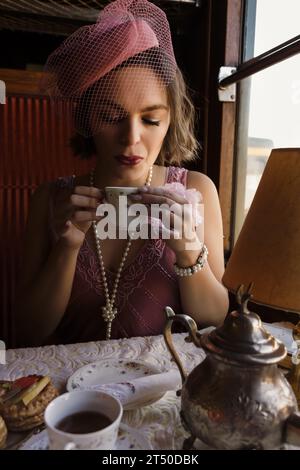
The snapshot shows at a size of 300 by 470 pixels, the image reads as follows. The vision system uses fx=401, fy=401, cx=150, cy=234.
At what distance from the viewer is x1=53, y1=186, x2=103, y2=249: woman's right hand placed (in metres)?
1.29

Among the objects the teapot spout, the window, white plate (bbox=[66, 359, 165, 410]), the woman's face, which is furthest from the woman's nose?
the teapot spout

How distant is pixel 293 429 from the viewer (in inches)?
27.0

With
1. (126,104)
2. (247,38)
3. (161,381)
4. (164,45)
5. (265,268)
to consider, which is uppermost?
(247,38)

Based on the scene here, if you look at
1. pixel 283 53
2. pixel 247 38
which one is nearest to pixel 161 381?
pixel 283 53

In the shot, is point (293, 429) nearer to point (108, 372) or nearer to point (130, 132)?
point (108, 372)

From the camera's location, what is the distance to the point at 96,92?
145 cm

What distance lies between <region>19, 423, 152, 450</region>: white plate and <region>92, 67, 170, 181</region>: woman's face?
0.94 meters

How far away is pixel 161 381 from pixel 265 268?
0.37m

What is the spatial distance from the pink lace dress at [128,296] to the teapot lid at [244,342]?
34.4 inches

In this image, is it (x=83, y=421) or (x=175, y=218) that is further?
(x=175, y=218)

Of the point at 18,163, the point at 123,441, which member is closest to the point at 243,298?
the point at 123,441

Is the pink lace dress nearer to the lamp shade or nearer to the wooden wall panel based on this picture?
the lamp shade

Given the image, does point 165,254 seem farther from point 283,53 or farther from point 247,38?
point 247,38

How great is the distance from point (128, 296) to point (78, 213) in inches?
18.4
